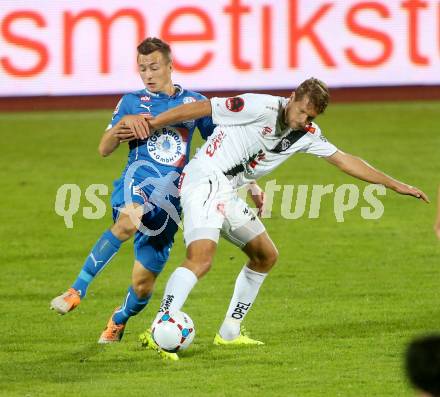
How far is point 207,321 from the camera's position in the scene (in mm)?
9891

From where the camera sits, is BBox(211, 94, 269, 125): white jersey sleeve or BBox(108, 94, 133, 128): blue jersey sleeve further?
BBox(108, 94, 133, 128): blue jersey sleeve

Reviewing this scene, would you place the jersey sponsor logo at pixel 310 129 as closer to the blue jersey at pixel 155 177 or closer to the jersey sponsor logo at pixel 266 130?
the jersey sponsor logo at pixel 266 130

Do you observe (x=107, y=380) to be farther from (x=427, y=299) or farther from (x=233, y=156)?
(x=427, y=299)

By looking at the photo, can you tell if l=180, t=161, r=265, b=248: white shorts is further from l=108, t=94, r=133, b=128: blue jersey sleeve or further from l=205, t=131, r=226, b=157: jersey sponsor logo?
l=108, t=94, r=133, b=128: blue jersey sleeve

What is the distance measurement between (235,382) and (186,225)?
1195 mm

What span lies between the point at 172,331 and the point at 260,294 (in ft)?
11.6

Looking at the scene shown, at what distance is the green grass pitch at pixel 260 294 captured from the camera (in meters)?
7.79

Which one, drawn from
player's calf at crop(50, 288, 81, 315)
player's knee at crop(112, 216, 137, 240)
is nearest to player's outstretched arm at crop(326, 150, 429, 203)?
player's knee at crop(112, 216, 137, 240)

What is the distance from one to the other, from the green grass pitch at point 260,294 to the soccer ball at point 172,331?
22 cm

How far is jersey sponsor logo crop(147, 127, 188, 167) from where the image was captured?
9023mm

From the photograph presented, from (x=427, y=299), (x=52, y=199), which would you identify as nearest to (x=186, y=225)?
(x=427, y=299)

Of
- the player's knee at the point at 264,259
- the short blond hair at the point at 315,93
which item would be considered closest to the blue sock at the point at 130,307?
the player's knee at the point at 264,259

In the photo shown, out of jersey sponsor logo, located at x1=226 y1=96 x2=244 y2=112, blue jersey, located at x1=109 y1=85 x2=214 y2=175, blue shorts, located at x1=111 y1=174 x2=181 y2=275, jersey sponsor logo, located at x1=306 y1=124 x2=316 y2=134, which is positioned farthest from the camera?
blue jersey, located at x1=109 y1=85 x2=214 y2=175

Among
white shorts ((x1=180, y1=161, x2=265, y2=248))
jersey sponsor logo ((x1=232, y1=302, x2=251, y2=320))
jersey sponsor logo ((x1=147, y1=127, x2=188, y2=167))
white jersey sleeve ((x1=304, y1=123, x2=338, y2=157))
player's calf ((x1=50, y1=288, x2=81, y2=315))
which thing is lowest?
jersey sponsor logo ((x1=232, y1=302, x2=251, y2=320))
